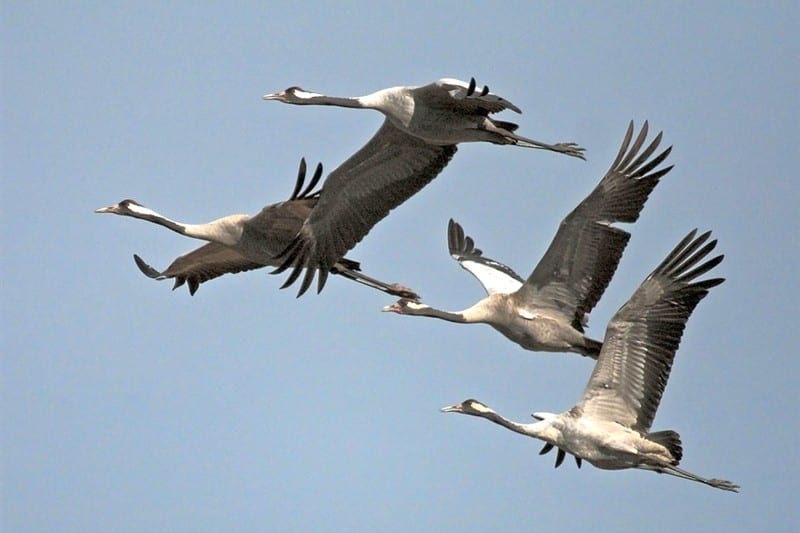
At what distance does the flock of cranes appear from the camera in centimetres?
1421

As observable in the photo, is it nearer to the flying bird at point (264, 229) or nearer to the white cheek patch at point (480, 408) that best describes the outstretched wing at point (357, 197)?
the flying bird at point (264, 229)

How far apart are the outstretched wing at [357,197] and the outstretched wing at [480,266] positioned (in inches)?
69.3

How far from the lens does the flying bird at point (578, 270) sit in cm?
1503

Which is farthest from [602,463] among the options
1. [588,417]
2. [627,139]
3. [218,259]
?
[218,259]

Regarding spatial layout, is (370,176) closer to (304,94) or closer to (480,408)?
(304,94)

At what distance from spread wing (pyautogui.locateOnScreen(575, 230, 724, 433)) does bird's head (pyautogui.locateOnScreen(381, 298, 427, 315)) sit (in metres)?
2.11

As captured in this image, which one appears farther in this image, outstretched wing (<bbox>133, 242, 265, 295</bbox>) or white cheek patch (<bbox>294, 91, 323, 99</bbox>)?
outstretched wing (<bbox>133, 242, 265, 295</bbox>)

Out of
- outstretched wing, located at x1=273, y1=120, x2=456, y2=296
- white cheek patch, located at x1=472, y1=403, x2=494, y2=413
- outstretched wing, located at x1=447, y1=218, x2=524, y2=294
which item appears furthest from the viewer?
outstretched wing, located at x1=447, y1=218, x2=524, y2=294

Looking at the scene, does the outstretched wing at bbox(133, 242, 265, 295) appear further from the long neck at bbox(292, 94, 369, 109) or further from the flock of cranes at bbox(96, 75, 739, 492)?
the long neck at bbox(292, 94, 369, 109)

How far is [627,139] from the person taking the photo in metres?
15.4

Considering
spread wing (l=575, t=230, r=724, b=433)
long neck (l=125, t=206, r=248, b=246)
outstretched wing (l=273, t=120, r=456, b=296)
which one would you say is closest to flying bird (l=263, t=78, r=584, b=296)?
outstretched wing (l=273, t=120, r=456, b=296)

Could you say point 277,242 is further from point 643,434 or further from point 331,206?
point 643,434

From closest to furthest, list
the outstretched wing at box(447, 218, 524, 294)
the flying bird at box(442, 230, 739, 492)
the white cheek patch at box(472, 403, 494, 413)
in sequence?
1. the flying bird at box(442, 230, 739, 492)
2. the white cheek patch at box(472, 403, 494, 413)
3. the outstretched wing at box(447, 218, 524, 294)

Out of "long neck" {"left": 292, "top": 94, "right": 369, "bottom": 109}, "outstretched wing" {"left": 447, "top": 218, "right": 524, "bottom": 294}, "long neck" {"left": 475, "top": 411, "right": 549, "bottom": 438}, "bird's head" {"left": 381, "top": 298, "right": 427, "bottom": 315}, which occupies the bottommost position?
"long neck" {"left": 475, "top": 411, "right": 549, "bottom": 438}
